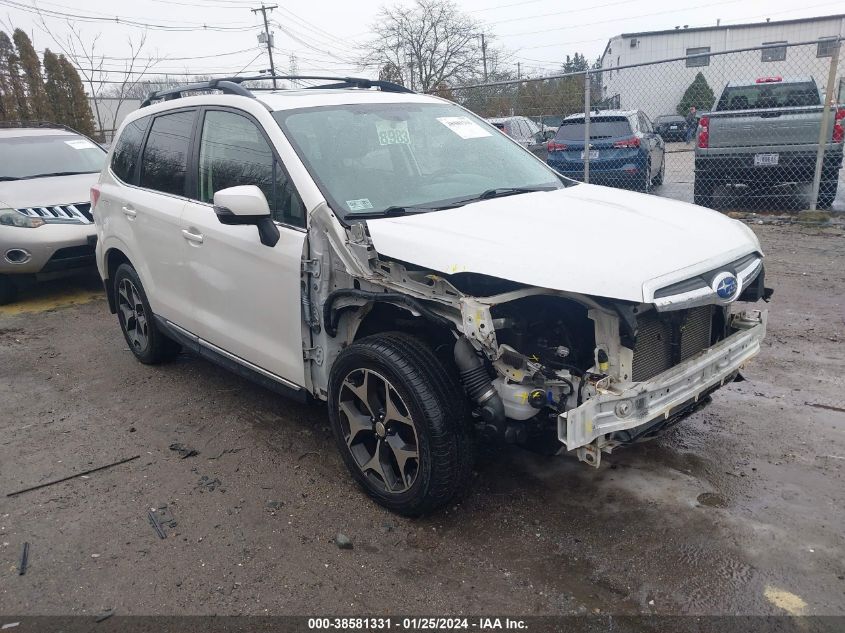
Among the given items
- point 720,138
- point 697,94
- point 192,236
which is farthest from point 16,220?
point 697,94

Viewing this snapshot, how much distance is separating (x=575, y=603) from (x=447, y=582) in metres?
0.52

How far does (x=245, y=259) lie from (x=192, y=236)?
2.04 ft

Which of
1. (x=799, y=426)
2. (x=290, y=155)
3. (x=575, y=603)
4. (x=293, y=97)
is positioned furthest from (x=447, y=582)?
(x=293, y=97)

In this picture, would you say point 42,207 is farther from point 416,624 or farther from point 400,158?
point 416,624

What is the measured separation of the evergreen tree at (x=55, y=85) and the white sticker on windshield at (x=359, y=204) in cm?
1718

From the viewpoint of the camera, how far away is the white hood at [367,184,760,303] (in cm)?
263

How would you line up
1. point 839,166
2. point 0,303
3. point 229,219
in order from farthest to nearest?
point 839,166 → point 0,303 → point 229,219

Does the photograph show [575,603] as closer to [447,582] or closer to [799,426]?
[447,582]

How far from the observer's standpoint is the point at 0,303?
765 cm

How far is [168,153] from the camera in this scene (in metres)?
4.54

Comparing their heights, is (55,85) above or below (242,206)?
above

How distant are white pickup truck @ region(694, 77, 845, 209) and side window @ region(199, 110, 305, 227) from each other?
7.82m

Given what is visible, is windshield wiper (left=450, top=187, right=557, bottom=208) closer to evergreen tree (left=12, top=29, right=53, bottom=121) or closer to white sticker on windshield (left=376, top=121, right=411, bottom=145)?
white sticker on windshield (left=376, top=121, right=411, bottom=145)

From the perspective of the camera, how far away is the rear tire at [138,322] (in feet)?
16.7
